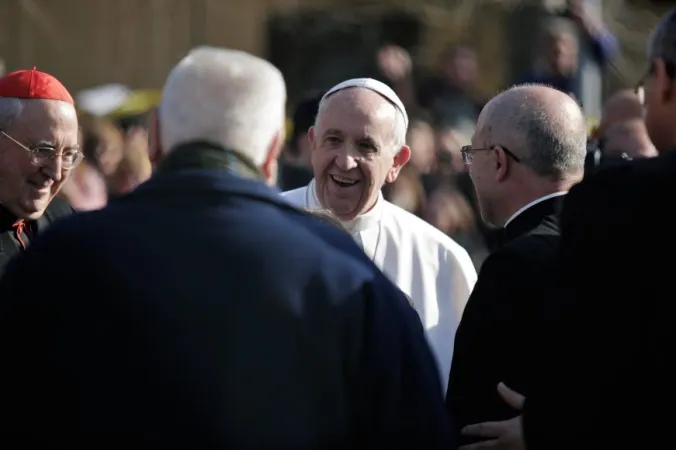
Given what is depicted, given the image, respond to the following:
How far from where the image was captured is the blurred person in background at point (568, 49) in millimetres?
10039

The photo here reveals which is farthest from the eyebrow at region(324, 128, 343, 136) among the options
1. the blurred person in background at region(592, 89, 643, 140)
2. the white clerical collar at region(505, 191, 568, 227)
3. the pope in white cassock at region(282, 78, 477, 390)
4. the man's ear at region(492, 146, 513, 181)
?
the blurred person in background at region(592, 89, 643, 140)

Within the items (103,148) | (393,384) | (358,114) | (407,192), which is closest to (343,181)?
(358,114)

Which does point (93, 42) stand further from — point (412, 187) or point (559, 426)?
point (559, 426)

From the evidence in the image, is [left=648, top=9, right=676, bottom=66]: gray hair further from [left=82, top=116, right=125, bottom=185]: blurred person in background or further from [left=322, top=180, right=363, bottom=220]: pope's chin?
[left=82, top=116, right=125, bottom=185]: blurred person in background

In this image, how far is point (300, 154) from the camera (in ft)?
29.5

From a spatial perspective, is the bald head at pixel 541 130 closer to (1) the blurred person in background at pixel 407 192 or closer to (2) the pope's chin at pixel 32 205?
(2) the pope's chin at pixel 32 205

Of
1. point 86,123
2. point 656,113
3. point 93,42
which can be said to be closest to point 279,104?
point 656,113

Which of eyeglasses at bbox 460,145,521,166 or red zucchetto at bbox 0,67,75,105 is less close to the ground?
eyeglasses at bbox 460,145,521,166

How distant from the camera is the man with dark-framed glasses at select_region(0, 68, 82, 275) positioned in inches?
211

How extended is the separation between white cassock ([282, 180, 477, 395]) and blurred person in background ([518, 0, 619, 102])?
3445 mm

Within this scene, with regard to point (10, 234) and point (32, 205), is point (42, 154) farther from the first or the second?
point (10, 234)

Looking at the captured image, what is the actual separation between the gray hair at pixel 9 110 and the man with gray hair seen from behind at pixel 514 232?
1.76 m

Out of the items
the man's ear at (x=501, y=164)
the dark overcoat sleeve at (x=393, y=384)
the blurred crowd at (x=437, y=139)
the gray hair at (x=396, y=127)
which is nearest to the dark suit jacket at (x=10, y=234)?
the gray hair at (x=396, y=127)

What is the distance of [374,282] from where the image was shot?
3.26 metres
